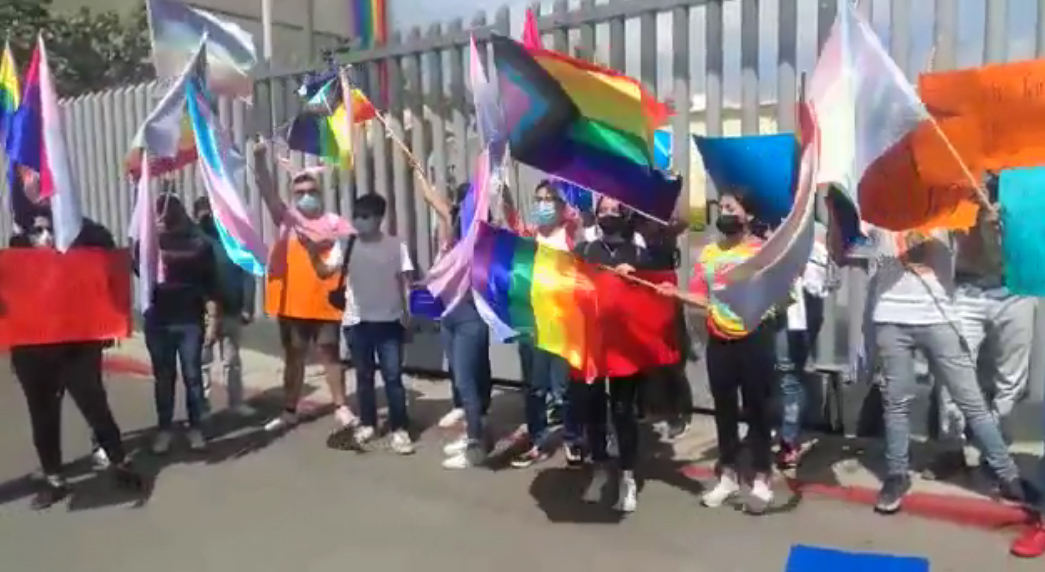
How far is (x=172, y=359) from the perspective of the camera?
278 inches

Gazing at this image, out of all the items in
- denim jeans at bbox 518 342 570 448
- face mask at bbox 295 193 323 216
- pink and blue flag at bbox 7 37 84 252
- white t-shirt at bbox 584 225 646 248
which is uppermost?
pink and blue flag at bbox 7 37 84 252

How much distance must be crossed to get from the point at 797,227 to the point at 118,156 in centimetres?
963

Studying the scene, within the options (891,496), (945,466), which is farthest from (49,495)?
(945,466)

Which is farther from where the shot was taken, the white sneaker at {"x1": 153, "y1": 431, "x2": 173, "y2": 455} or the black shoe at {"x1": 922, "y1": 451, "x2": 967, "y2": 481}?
the white sneaker at {"x1": 153, "y1": 431, "x2": 173, "y2": 455}

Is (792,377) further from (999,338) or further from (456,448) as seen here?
(456,448)

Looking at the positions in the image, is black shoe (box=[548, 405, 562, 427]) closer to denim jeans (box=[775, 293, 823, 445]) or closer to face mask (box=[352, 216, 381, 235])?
denim jeans (box=[775, 293, 823, 445])

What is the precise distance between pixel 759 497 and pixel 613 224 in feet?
5.29

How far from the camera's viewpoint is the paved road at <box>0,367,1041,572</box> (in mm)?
5117

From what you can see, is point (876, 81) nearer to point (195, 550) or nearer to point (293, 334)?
point (195, 550)

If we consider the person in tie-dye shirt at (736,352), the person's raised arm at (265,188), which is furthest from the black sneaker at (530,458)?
the person's raised arm at (265,188)

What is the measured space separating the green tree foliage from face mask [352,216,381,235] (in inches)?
400

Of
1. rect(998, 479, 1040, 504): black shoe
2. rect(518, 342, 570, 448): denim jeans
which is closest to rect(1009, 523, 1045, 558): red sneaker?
rect(998, 479, 1040, 504): black shoe

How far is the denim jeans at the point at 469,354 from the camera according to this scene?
6.69 m

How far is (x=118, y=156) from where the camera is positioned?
12.4 meters
